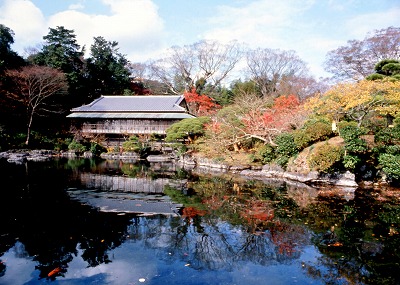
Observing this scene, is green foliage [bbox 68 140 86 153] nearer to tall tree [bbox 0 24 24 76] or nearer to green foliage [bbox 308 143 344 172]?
tall tree [bbox 0 24 24 76]

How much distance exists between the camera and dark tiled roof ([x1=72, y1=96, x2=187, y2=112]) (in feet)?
99.3

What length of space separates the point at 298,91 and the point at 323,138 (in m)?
18.0

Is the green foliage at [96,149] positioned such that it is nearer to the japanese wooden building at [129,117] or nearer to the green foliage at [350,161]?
the japanese wooden building at [129,117]

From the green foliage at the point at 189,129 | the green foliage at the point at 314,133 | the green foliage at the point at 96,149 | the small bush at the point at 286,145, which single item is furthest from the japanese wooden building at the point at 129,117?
the green foliage at the point at 314,133

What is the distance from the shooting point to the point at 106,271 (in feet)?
17.7

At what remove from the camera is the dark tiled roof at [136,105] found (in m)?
30.3

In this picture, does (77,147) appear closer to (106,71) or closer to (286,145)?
(106,71)

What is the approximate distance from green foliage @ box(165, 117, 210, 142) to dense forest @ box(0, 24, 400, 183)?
0.27 feet

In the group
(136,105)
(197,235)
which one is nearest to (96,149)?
(136,105)

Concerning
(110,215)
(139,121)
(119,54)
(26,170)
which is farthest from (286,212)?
(119,54)

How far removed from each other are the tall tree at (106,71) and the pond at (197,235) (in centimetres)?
2658

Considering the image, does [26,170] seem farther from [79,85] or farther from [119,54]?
[119,54]

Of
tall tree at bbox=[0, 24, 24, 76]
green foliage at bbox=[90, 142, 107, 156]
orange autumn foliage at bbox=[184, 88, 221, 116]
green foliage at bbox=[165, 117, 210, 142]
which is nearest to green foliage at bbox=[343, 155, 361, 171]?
green foliage at bbox=[165, 117, 210, 142]

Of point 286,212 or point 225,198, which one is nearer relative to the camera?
point 286,212
